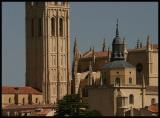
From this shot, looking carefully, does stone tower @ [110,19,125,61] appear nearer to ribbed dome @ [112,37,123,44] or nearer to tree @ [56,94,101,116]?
ribbed dome @ [112,37,123,44]

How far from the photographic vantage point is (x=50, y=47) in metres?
43.7

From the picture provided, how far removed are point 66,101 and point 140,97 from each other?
166 inches

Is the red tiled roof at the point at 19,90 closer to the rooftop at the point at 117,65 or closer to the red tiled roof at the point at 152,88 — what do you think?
the red tiled roof at the point at 152,88

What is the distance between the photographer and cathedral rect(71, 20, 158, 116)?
31984 mm

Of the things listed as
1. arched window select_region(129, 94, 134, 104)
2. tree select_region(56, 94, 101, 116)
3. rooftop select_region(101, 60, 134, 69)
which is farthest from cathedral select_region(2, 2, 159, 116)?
tree select_region(56, 94, 101, 116)

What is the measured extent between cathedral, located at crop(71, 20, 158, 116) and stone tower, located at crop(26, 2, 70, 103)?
2651mm

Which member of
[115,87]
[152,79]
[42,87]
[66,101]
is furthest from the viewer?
[42,87]

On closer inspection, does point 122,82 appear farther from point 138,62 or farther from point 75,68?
point 75,68

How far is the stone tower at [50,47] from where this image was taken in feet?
141

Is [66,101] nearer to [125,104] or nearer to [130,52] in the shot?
[125,104]

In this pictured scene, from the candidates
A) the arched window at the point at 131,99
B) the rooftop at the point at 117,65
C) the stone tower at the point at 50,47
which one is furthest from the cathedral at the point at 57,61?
the arched window at the point at 131,99

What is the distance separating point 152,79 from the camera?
38.2 metres

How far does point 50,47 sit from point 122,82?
11.2 m

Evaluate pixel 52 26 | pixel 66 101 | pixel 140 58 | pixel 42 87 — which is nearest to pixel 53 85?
pixel 42 87
